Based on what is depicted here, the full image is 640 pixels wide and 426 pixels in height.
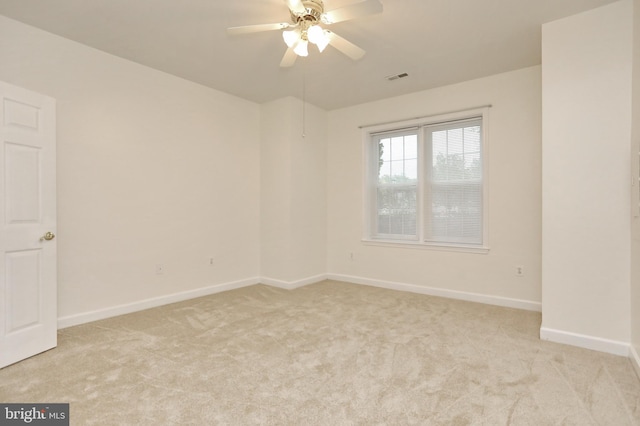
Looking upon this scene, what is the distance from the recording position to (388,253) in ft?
15.5

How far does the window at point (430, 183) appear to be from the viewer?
13.4 feet

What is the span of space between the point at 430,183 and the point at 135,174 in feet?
12.0

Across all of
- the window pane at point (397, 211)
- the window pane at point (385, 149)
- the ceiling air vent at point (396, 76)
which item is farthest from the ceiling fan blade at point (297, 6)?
the window pane at point (397, 211)

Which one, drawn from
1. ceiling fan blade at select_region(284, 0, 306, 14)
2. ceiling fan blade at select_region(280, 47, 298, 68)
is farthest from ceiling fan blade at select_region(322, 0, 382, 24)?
ceiling fan blade at select_region(280, 47, 298, 68)

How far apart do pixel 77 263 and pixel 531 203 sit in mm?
4787

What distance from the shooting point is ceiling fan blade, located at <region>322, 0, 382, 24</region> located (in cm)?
205

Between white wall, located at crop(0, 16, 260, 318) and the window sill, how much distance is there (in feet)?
6.24

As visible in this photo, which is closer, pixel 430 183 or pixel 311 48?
A: pixel 311 48

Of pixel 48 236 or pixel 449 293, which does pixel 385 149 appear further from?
pixel 48 236

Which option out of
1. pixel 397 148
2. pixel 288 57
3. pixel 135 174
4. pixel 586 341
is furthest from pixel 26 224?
pixel 586 341

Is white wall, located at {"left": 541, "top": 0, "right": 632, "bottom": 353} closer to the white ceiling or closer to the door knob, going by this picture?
the white ceiling

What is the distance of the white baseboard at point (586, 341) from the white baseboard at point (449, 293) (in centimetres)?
89

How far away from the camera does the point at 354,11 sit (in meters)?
2.17

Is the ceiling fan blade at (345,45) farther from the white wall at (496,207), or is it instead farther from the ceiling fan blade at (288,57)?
the white wall at (496,207)
